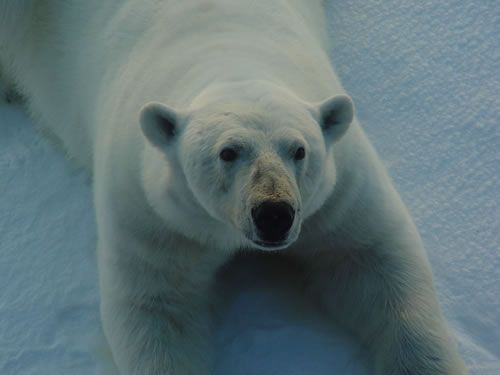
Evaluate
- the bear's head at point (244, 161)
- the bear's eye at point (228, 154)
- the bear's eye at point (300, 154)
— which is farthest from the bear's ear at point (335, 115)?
the bear's eye at point (228, 154)

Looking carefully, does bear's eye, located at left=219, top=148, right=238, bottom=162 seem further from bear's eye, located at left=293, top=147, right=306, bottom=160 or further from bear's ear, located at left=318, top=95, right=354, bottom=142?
bear's ear, located at left=318, top=95, right=354, bottom=142

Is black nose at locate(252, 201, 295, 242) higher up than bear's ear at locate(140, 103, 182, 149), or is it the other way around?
bear's ear at locate(140, 103, 182, 149)

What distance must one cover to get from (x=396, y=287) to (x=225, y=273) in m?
0.62

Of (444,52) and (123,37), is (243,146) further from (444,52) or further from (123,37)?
(444,52)

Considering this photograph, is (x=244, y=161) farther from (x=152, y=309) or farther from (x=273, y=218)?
(x=152, y=309)

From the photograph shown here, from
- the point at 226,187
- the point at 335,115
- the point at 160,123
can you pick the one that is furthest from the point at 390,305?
the point at 160,123

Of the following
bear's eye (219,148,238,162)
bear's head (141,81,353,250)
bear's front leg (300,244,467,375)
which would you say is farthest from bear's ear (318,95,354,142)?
bear's front leg (300,244,467,375)

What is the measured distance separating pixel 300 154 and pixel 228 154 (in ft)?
0.59

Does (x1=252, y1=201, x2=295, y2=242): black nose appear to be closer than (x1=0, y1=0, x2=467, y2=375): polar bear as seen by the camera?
Yes

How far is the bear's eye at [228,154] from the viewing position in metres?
1.88

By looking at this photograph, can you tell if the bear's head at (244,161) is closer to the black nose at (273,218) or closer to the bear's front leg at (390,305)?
the black nose at (273,218)

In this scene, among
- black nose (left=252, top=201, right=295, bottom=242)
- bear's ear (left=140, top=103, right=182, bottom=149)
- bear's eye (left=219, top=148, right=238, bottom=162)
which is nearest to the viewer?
black nose (left=252, top=201, right=295, bottom=242)

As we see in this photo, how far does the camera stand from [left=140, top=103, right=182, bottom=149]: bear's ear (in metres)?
2.04

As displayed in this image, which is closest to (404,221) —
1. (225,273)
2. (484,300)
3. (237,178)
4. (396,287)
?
(396,287)
